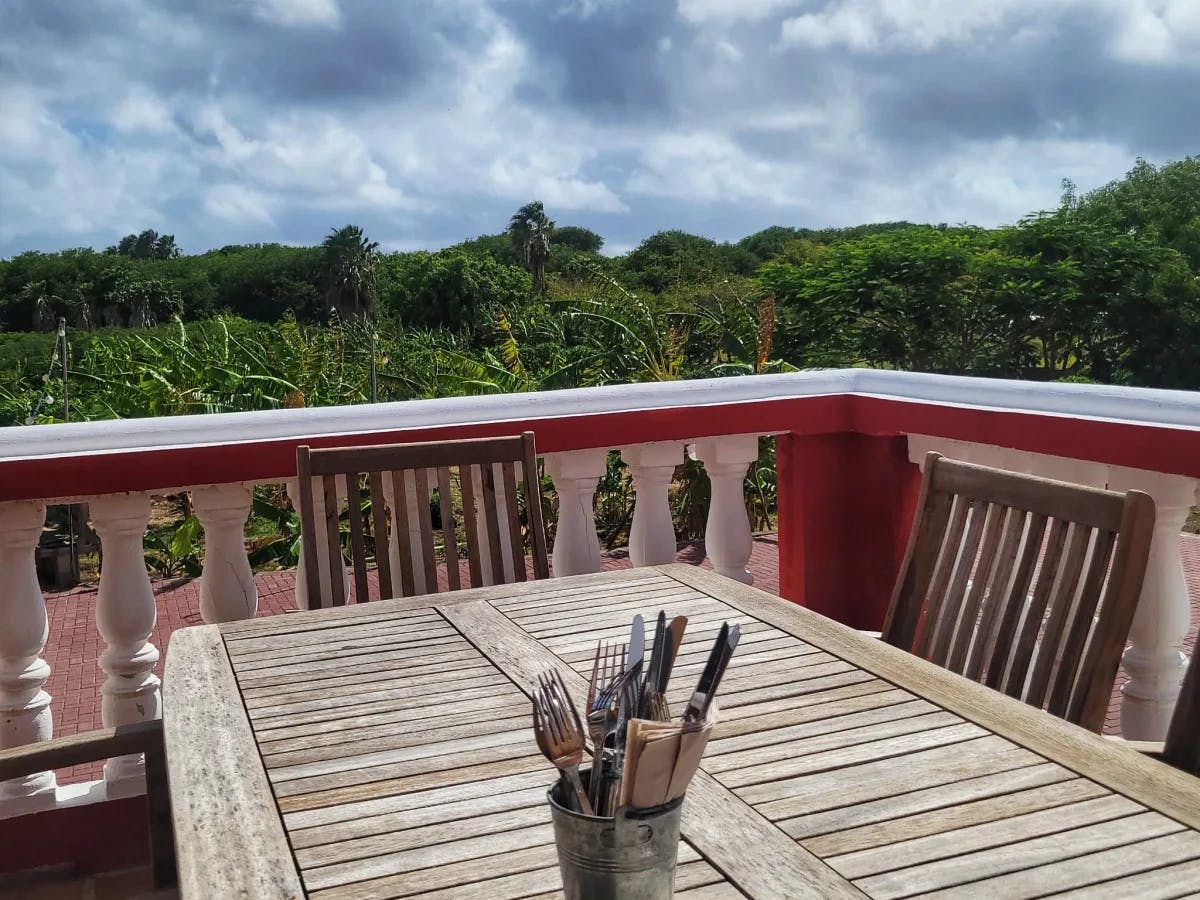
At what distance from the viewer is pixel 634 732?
0.71m

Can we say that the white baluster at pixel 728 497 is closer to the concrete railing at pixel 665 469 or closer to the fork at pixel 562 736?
the concrete railing at pixel 665 469

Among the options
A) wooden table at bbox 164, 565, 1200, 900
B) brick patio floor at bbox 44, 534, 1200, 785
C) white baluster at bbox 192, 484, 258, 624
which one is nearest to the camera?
wooden table at bbox 164, 565, 1200, 900

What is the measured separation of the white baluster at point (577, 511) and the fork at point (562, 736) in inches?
71.7

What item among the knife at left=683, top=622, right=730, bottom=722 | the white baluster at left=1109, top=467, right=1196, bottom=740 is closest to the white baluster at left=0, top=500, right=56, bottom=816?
the knife at left=683, top=622, right=730, bottom=722

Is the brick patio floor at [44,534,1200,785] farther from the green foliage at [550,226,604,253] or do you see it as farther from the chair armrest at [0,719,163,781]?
the green foliage at [550,226,604,253]

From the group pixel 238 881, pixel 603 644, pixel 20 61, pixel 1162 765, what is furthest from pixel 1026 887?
pixel 20 61

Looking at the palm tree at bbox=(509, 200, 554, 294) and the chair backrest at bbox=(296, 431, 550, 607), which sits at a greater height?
the palm tree at bbox=(509, 200, 554, 294)

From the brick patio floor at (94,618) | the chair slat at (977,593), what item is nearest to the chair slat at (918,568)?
the chair slat at (977,593)

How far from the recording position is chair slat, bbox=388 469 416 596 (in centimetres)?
223

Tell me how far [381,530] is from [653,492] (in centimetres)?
68

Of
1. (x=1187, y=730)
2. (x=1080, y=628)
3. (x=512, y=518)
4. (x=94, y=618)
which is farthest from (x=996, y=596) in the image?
(x=94, y=618)

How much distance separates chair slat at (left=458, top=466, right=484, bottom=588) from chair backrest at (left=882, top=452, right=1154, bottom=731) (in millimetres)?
801

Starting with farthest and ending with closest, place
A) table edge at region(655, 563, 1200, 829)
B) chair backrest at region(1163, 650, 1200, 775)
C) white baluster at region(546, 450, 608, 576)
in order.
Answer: white baluster at region(546, 450, 608, 576), chair backrest at region(1163, 650, 1200, 775), table edge at region(655, 563, 1200, 829)

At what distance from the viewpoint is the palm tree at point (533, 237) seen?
186 ft
